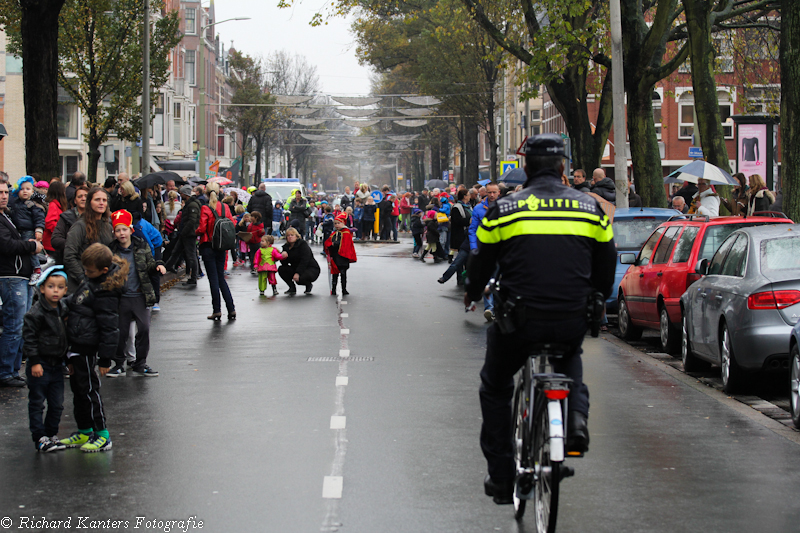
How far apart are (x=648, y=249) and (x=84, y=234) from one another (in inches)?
294

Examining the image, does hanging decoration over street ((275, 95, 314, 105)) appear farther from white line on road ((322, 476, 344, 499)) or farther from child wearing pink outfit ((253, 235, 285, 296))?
white line on road ((322, 476, 344, 499))

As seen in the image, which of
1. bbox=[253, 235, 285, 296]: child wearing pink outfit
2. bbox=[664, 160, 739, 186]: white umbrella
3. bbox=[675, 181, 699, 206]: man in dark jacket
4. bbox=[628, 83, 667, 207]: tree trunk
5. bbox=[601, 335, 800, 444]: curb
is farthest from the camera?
bbox=[675, 181, 699, 206]: man in dark jacket

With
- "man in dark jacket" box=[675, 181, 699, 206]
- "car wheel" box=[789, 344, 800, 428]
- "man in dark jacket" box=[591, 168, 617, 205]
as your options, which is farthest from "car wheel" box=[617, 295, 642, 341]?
"man in dark jacket" box=[675, 181, 699, 206]

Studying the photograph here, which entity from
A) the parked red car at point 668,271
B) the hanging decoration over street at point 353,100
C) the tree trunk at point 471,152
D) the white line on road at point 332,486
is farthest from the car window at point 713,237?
the tree trunk at point 471,152

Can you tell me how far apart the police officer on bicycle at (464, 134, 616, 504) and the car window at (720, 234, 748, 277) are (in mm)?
5160

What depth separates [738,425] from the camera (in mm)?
8500

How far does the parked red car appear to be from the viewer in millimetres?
12508

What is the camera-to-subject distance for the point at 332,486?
6445mm

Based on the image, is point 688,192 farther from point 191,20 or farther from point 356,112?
point 191,20

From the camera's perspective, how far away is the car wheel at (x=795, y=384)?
332 inches

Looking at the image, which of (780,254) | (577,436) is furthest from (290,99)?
(577,436)

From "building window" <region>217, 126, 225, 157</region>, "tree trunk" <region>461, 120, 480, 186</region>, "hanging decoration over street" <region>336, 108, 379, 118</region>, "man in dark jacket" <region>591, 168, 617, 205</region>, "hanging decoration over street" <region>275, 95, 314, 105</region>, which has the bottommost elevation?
"man in dark jacket" <region>591, 168, 617, 205</region>

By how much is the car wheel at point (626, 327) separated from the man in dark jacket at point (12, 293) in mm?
7575

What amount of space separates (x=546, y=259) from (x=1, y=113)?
48.8 meters
